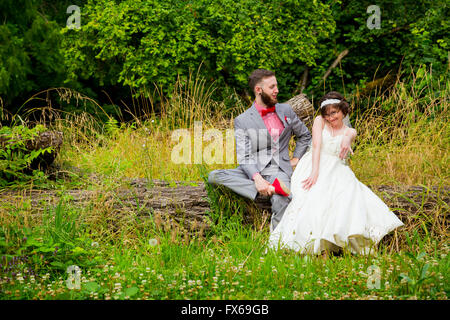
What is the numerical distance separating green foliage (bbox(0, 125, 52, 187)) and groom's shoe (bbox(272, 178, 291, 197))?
2146 mm

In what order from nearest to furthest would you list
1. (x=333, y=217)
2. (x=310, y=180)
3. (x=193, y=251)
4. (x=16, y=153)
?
(x=333, y=217), (x=193, y=251), (x=310, y=180), (x=16, y=153)

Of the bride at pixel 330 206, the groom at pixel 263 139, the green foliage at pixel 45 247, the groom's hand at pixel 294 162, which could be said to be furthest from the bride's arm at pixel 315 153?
the green foliage at pixel 45 247

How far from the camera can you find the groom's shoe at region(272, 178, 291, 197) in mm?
4000

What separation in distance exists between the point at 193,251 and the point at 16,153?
208 cm

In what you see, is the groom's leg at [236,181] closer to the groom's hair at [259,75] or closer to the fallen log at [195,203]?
the fallen log at [195,203]

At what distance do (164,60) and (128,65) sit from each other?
611 mm

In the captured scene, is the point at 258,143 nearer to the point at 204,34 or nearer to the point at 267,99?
the point at 267,99

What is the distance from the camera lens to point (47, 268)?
3264mm

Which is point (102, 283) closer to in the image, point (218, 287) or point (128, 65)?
point (218, 287)

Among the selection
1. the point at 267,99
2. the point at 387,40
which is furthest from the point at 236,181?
the point at 387,40

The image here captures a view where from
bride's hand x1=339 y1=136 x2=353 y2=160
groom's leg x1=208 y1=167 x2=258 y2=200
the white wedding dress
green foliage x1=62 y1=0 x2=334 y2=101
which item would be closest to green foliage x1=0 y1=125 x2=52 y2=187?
groom's leg x1=208 y1=167 x2=258 y2=200

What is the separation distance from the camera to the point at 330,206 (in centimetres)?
376

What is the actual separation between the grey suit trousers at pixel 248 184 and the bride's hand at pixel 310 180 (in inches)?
6.9
